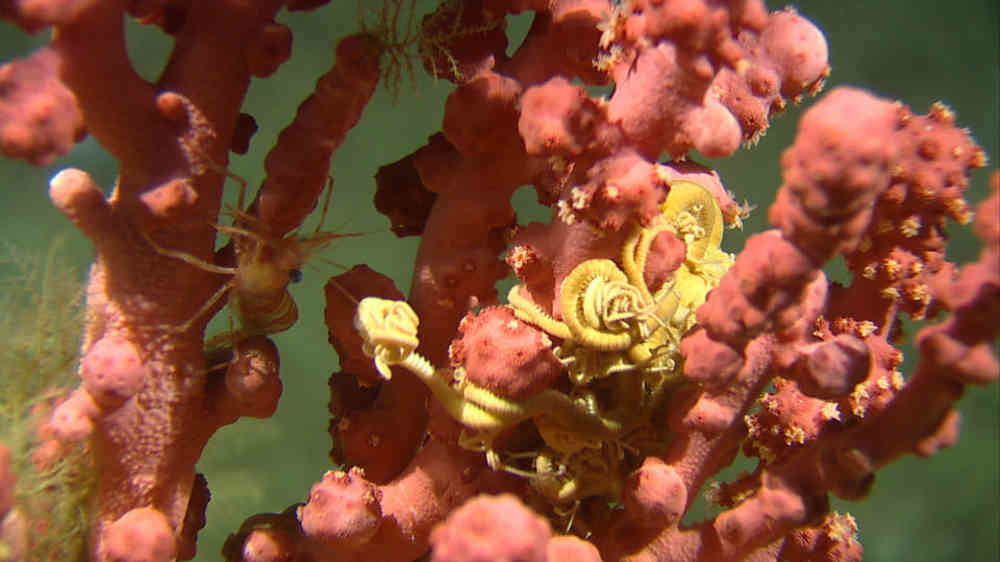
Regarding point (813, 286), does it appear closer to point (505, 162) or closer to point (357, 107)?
point (505, 162)

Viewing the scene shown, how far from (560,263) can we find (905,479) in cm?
482

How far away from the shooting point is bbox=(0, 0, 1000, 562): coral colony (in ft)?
4.68

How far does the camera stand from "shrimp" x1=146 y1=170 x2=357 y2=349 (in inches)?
76.2

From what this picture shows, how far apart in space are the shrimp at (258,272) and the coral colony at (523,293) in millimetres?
11

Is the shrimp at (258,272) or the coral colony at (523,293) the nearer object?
the coral colony at (523,293)

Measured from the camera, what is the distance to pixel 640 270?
1.80 metres

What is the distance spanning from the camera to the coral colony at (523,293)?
1426mm

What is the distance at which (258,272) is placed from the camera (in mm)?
1972

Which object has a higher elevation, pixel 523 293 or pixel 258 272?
pixel 523 293

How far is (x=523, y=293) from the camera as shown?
6.17ft

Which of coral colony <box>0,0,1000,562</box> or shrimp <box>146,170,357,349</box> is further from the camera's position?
shrimp <box>146,170,357,349</box>

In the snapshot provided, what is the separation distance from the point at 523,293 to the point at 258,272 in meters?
0.84

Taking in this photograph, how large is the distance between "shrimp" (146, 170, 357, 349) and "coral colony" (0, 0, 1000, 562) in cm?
1

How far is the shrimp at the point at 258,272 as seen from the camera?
1.94 metres
